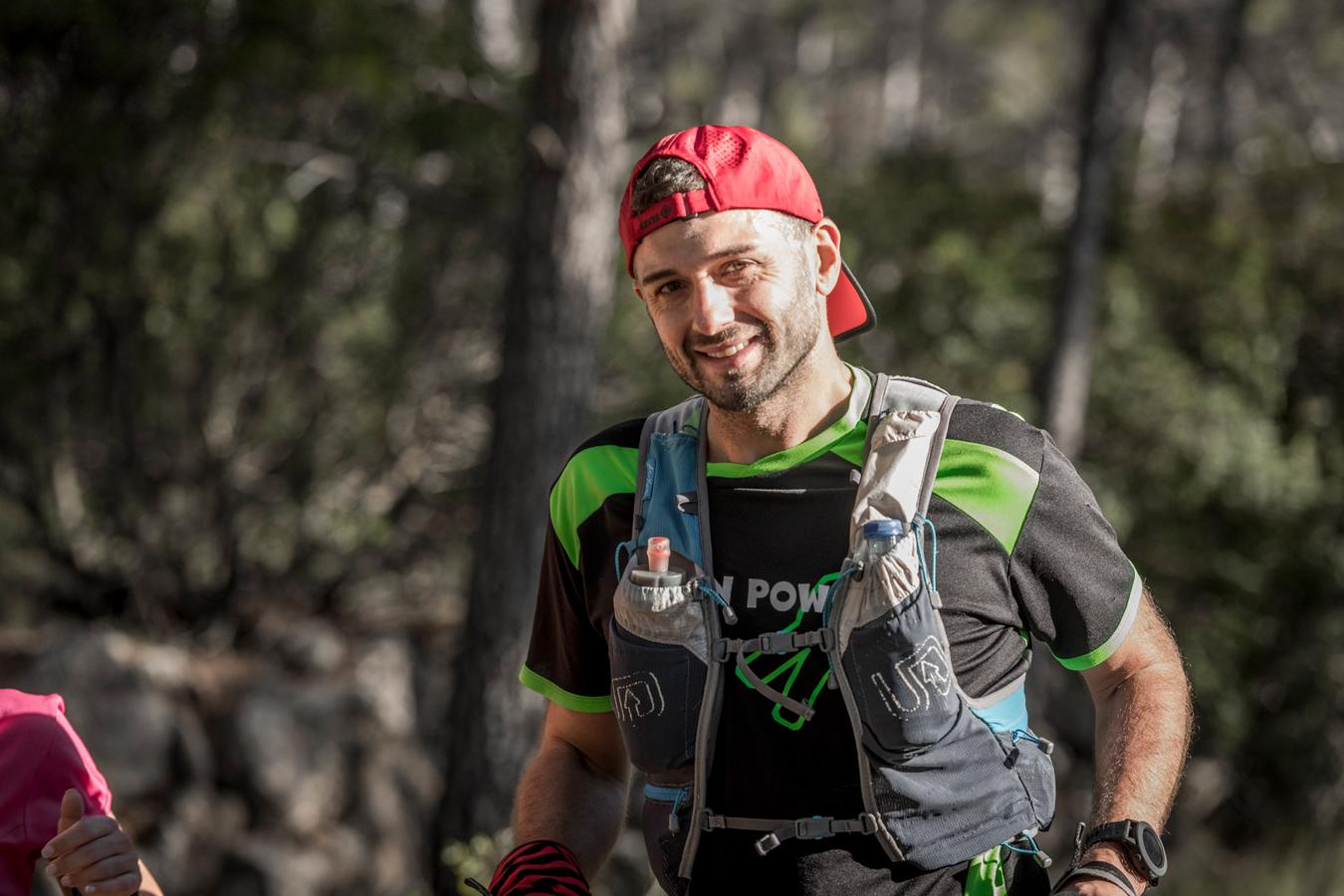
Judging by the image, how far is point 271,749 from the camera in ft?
26.3

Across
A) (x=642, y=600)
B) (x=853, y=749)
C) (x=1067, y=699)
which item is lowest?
(x=1067, y=699)

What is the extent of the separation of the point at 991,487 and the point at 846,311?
0.52m

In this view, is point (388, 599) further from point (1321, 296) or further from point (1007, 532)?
point (1007, 532)

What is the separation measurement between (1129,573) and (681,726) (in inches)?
28.5

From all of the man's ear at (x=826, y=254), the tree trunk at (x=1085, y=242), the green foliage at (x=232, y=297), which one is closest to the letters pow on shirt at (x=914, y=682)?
the man's ear at (x=826, y=254)

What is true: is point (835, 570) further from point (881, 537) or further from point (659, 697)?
point (659, 697)

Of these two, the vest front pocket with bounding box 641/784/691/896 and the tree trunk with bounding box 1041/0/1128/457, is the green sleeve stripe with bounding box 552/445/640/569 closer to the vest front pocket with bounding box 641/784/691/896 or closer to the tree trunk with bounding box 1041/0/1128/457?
the vest front pocket with bounding box 641/784/691/896

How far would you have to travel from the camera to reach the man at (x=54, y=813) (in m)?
2.19

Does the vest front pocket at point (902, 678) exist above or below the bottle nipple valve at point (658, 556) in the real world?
below

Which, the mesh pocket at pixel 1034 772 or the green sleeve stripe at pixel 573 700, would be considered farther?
the green sleeve stripe at pixel 573 700

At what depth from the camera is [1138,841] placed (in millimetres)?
2031

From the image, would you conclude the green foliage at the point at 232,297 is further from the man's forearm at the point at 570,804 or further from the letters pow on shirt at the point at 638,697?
the letters pow on shirt at the point at 638,697

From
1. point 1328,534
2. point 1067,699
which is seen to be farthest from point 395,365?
point 1328,534

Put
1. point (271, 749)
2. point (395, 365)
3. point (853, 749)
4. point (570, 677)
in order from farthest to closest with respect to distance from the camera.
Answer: point (395, 365), point (271, 749), point (570, 677), point (853, 749)
